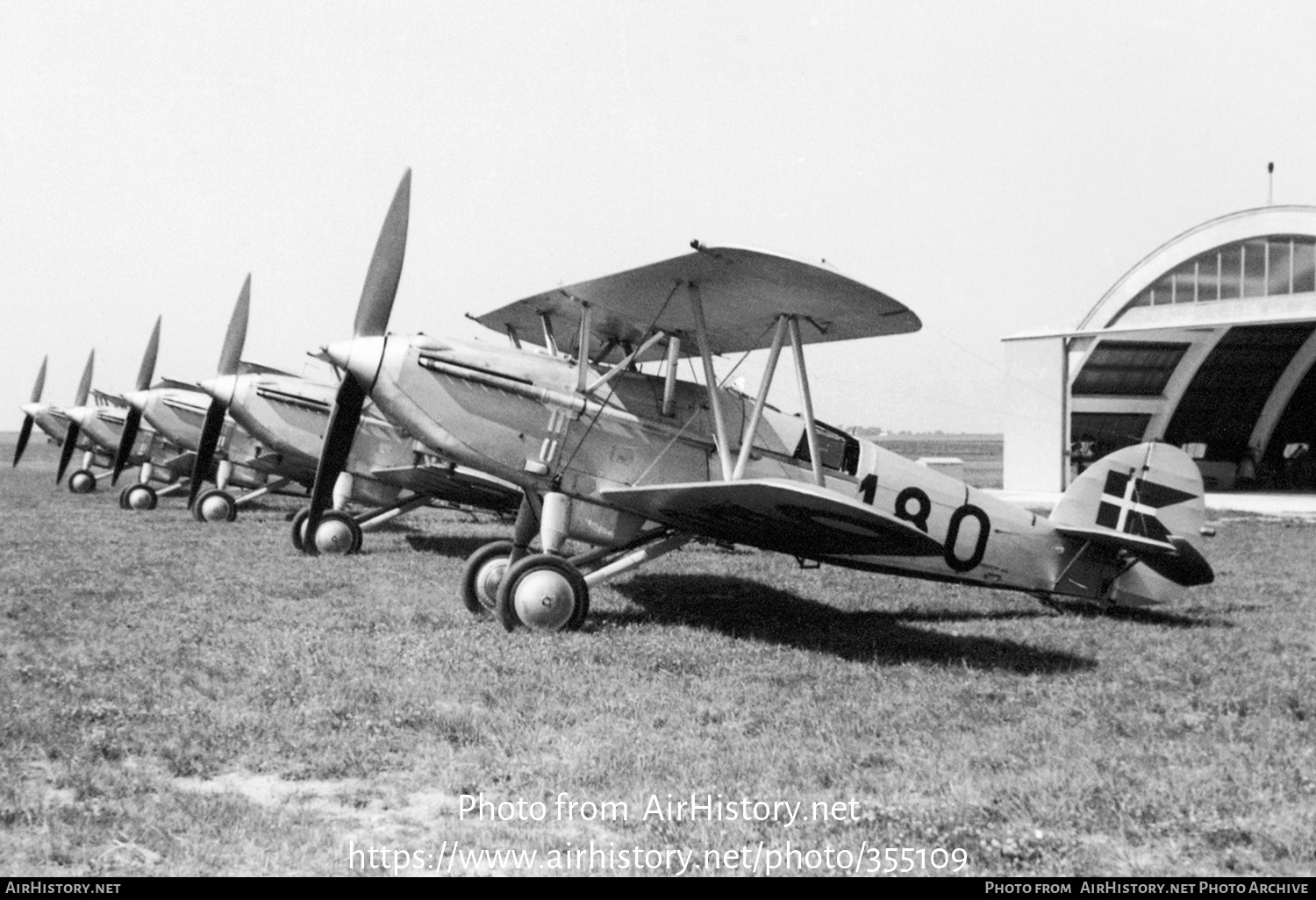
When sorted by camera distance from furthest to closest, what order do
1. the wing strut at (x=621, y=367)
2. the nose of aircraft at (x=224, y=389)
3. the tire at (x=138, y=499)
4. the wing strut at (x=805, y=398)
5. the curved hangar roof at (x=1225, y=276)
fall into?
the curved hangar roof at (x=1225, y=276), the tire at (x=138, y=499), the nose of aircraft at (x=224, y=389), the wing strut at (x=621, y=367), the wing strut at (x=805, y=398)

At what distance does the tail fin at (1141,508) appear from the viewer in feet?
27.5

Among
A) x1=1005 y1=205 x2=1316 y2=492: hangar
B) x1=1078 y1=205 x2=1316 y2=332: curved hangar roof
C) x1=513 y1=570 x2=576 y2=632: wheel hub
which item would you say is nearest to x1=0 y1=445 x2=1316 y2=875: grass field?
x1=513 y1=570 x2=576 y2=632: wheel hub

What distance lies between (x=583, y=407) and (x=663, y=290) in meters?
1.10

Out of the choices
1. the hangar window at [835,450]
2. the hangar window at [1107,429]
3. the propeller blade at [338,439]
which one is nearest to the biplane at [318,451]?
the propeller blade at [338,439]

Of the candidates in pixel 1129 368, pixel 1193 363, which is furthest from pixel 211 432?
pixel 1193 363

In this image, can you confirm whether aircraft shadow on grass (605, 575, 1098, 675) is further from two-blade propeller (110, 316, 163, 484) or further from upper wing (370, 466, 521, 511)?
two-blade propeller (110, 316, 163, 484)

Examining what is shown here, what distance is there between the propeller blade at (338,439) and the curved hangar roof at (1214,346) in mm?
22042

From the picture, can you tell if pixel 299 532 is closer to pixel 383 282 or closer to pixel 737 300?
pixel 383 282

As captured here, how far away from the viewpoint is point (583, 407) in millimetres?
7703

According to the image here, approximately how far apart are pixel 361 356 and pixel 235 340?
853 centimetres

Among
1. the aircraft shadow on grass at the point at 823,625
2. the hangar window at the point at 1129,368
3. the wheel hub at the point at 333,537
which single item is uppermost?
the hangar window at the point at 1129,368

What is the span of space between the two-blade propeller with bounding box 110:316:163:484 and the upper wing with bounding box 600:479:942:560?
594 inches

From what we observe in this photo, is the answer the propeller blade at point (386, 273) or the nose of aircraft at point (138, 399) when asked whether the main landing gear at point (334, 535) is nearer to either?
the propeller blade at point (386, 273)

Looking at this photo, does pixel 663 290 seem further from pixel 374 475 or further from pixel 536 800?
pixel 374 475
